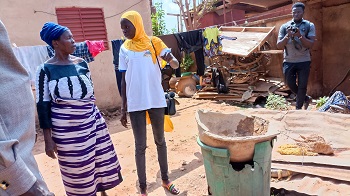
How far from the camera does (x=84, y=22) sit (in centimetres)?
648

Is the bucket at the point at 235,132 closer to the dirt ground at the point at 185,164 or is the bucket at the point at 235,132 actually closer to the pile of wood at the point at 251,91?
the dirt ground at the point at 185,164

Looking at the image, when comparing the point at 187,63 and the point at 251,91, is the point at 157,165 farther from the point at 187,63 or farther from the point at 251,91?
the point at 187,63

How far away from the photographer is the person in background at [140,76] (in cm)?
244

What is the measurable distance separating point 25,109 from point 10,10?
18.6 feet

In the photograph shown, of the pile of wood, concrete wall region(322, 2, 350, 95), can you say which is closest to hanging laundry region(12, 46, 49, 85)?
the pile of wood

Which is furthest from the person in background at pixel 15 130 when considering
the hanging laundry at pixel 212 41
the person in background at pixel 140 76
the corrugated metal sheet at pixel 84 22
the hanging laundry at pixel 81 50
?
the hanging laundry at pixel 212 41

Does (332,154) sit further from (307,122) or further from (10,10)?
(10,10)

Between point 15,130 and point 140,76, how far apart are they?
1510 millimetres

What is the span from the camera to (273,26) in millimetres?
7082

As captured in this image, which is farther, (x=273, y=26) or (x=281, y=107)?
(x=273, y=26)

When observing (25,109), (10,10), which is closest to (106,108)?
(10,10)

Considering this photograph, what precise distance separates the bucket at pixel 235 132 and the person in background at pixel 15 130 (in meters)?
1.19

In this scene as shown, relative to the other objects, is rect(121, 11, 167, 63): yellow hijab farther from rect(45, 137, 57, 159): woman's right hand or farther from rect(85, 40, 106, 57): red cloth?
rect(85, 40, 106, 57): red cloth

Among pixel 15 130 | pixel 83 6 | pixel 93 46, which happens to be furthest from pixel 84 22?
pixel 15 130
